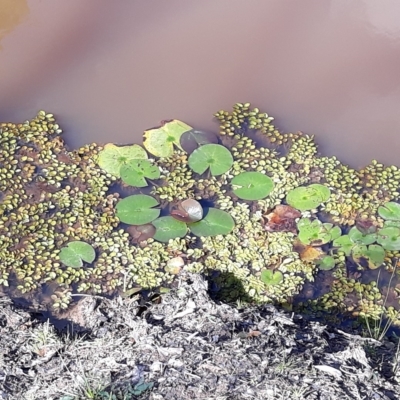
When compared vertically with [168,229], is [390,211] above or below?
above

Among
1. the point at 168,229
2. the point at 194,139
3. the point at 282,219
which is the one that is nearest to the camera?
the point at 168,229

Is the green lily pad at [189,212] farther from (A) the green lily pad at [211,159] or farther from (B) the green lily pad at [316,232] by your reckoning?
(B) the green lily pad at [316,232]

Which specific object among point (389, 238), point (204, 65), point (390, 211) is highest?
point (204, 65)

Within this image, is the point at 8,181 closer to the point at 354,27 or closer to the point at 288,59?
the point at 288,59

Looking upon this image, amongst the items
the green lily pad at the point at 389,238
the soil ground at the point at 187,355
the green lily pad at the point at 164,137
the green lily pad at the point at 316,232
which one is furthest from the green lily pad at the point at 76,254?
the green lily pad at the point at 389,238

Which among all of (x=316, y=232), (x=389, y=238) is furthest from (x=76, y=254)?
(x=389, y=238)

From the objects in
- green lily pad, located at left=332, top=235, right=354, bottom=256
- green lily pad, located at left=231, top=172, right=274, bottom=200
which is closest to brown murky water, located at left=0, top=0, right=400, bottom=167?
green lily pad, located at left=231, top=172, right=274, bottom=200

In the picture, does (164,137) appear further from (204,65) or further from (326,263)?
(326,263)
